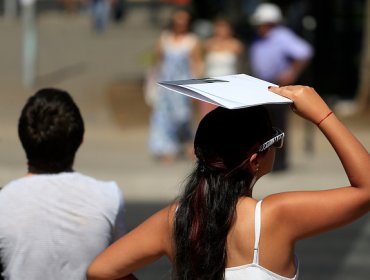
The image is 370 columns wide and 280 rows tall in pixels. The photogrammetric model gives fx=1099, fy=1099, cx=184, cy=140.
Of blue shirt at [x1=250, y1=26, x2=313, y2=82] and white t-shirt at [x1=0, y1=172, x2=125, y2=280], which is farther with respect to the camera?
blue shirt at [x1=250, y1=26, x2=313, y2=82]

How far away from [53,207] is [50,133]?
0.24 m

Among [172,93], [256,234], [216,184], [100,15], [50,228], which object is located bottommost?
[100,15]

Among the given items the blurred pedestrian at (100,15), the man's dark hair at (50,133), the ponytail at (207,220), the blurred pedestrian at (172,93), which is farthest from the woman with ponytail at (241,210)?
the blurred pedestrian at (100,15)

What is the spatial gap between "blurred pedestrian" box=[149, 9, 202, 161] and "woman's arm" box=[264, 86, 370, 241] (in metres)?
9.78

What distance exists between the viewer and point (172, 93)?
13.6m

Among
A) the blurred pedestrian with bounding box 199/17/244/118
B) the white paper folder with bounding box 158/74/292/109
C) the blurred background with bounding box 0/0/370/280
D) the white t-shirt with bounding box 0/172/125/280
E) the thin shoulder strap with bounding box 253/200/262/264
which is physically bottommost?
the blurred background with bounding box 0/0/370/280

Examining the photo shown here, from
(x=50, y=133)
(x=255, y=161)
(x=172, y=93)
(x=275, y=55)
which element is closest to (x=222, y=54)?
(x=172, y=93)

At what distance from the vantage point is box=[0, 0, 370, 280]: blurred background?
10930mm

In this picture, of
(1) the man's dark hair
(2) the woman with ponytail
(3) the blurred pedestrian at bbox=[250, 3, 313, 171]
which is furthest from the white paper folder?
(3) the blurred pedestrian at bbox=[250, 3, 313, 171]

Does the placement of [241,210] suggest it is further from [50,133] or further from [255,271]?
[50,133]

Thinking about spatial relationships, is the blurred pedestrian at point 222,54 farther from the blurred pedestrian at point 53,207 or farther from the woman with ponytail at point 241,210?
the woman with ponytail at point 241,210

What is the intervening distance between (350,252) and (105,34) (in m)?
22.6

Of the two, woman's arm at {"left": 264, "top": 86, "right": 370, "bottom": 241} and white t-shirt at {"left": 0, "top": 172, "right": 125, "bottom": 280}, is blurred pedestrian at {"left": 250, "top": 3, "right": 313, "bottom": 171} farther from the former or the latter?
woman's arm at {"left": 264, "top": 86, "right": 370, "bottom": 241}

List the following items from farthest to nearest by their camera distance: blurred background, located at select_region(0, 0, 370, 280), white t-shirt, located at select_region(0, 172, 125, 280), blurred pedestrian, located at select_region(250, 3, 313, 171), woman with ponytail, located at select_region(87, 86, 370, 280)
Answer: blurred pedestrian, located at select_region(250, 3, 313, 171) < blurred background, located at select_region(0, 0, 370, 280) < white t-shirt, located at select_region(0, 172, 125, 280) < woman with ponytail, located at select_region(87, 86, 370, 280)
